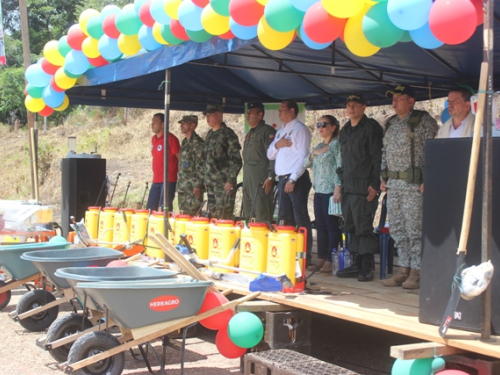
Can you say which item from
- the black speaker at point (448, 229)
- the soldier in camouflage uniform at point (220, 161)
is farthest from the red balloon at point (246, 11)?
the soldier in camouflage uniform at point (220, 161)

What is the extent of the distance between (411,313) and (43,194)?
20167mm

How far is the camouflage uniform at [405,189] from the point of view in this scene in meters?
5.46

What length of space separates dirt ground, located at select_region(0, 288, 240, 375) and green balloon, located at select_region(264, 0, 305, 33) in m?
2.55

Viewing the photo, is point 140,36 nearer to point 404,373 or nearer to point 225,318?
point 225,318

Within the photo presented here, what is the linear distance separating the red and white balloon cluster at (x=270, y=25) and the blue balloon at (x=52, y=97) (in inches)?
23.6

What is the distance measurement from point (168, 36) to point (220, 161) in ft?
8.20

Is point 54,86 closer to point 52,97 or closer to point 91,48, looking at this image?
point 52,97

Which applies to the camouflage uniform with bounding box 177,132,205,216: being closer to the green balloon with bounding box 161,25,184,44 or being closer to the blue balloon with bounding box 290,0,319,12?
the green balloon with bounding box 161,25,184,44

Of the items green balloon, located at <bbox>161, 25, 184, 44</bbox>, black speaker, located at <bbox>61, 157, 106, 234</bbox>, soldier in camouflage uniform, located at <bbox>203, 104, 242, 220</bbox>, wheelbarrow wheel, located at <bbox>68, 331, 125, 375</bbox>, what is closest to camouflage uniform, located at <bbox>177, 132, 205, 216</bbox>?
soldier in camouflage uniform, located at <bbox>203, 104, 242, 220</bbox>

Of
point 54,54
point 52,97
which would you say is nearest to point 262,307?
point 54,54

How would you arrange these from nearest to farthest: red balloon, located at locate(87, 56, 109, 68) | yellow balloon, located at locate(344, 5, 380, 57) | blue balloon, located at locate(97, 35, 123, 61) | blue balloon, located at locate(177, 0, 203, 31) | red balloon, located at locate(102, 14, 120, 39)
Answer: yellow balloon, located at locate(344, 5, 380, 57), blue balloon, located at locate(177, 0, 203, 31), red balloon, located at locate(102, 14, 120, 39), blue balloon, located at locate(97, 35, 123, 61), red balloon, located at locate(87, 56, 109, 68)

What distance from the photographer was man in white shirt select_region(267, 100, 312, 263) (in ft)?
21.5

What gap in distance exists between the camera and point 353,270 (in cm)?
626

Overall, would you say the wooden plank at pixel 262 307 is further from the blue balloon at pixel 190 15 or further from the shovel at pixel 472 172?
the blue balloon at pixel 190 15
